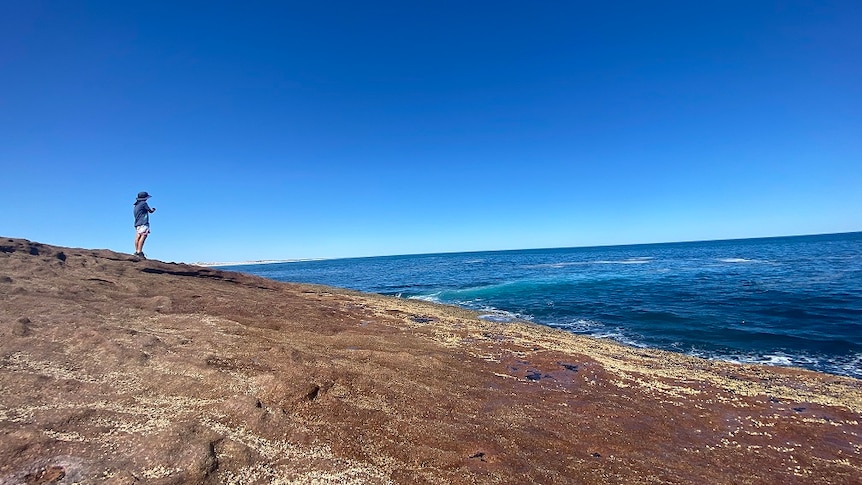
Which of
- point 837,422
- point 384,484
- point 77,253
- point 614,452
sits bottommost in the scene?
point 837,422

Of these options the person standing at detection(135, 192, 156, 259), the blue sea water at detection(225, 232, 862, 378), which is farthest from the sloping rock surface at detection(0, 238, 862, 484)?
the person standing at detection(135, 192, 156, 259)

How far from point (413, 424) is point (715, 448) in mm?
5190

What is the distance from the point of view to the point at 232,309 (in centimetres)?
1177

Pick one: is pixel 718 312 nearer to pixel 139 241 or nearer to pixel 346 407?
pixel 346 407

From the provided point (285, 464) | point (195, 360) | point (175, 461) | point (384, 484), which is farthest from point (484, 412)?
point (195, 360)

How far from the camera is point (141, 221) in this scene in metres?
17.8

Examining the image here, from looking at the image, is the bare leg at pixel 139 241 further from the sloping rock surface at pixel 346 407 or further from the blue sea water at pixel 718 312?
the blue sea water at pixel 718 312

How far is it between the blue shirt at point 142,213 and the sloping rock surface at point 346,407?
6049 millimetres

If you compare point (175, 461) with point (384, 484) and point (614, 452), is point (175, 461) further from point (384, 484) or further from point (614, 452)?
point (614, 452)

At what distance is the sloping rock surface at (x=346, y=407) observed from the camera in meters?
4.54

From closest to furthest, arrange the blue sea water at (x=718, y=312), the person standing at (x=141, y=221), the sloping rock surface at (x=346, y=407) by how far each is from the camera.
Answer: the sloping rock surface at (x=346, y=407) < the blue sea water at (x=718, y=312) < the person standing at (x=141, y=221)

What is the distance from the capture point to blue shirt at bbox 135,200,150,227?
17.3m

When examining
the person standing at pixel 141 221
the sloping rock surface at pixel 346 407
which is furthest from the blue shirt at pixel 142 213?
the sloping rock surface at pixel 346 407

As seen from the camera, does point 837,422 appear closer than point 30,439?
No
